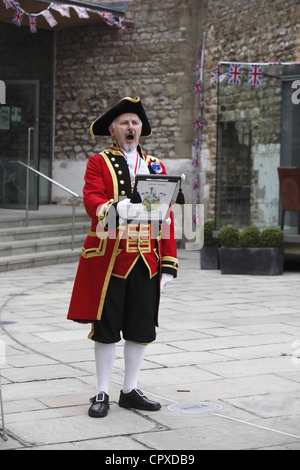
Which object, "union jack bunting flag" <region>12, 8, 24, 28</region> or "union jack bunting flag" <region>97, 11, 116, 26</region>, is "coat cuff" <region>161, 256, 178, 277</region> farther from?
"union jack bunting flag" <region>97, 11, 116, 26</region>

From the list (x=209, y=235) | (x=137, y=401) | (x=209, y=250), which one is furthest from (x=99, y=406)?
(x=209, y=250)

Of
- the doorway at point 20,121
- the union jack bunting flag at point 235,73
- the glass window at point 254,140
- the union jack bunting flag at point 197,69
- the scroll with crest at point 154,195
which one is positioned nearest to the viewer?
the scroll with crest at point 154,195

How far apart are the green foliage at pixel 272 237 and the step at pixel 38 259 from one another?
10.0 ft

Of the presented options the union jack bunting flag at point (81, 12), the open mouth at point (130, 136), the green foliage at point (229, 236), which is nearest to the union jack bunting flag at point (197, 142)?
the union jack bunting flag at point (81, 12)

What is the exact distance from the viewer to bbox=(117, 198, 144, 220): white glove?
13.3ft

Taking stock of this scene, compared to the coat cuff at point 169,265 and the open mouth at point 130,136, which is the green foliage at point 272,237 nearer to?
the coat cuff at point 169,265

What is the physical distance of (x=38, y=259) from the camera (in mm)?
11406

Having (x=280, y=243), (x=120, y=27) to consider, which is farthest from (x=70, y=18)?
(x=280, y=243)

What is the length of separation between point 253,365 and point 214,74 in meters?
8.11

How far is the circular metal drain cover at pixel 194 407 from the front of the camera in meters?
4.21

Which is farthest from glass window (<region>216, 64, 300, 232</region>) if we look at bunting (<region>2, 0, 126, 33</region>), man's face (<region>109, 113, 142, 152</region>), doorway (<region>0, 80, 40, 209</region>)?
man's face (<region>109, 113, 142, 152</region>)

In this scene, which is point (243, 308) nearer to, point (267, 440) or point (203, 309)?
point (203, 309)

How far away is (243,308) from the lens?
306 inches

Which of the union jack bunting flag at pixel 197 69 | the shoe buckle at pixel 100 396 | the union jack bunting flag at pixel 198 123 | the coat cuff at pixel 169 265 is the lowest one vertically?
the shoe buckle at pixel 100 396
